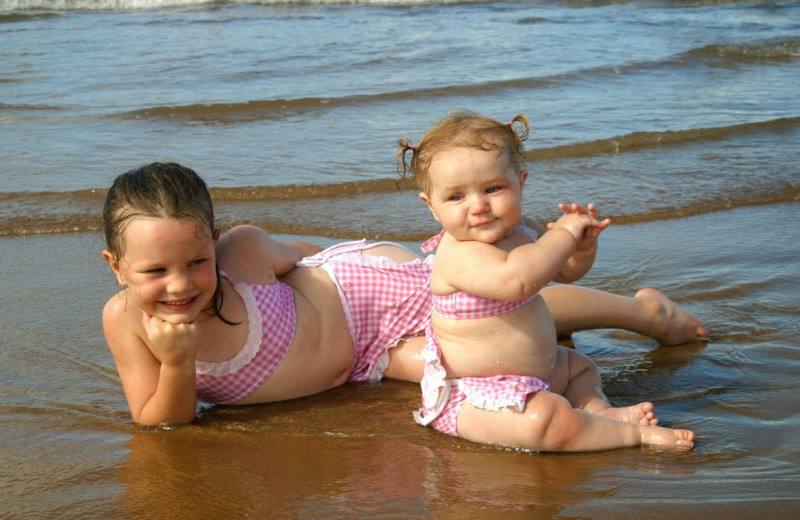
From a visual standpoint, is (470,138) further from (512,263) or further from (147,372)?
(147,372)

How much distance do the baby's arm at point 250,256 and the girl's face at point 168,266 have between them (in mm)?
369

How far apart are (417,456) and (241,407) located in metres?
0.76

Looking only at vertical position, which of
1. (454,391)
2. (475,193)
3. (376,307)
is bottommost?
(454,391)

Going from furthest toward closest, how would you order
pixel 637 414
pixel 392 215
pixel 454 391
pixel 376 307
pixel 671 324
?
pixel 392 215 < pixel 671 324 < pixel 376 307 < pixel 454 391 < pixel 637 414

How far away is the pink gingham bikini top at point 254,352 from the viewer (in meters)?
3.26

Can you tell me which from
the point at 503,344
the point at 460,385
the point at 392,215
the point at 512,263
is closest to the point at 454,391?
the point at 460,385

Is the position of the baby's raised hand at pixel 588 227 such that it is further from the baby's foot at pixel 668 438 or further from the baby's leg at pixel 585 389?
the baby's foot at pixel 668 438

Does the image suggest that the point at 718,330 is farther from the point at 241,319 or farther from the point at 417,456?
the point at 241,319

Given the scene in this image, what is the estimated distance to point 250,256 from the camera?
3.34 metres

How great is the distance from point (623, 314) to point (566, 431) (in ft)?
3.09

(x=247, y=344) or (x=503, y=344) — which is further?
(x=247, y=344)

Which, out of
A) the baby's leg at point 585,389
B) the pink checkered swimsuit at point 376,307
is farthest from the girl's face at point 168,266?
the baby's leg at point 585,389

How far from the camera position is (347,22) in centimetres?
1435

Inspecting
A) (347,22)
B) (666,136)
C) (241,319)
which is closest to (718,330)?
(241,319)
